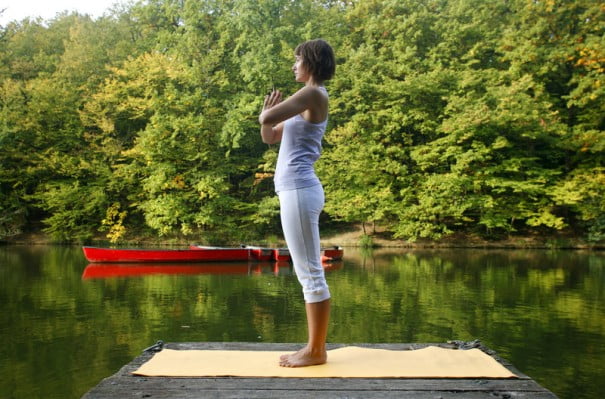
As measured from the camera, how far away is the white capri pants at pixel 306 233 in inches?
111

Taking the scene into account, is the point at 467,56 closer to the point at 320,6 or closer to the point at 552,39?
the point at 552,39

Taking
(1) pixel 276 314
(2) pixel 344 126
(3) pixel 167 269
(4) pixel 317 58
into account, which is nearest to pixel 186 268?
(3) pixel 167 269

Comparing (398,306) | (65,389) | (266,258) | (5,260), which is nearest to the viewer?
(65,389)

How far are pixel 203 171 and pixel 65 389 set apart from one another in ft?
62.8

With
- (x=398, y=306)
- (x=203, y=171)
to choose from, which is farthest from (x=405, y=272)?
(x=203, y=171)

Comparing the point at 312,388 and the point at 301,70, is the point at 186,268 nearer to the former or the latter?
the point at 301,70

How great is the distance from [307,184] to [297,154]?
174mm

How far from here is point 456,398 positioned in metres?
2.39

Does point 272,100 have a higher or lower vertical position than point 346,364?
higher

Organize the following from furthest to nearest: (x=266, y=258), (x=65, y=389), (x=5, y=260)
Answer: (x=266, y=258) → (x=5, y=260) → (x=65, y=389)

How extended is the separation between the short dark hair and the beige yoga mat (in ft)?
5.12

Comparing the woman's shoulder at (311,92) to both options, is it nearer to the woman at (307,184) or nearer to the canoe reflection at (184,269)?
the woman at (307,184)

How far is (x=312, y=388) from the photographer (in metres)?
2.47

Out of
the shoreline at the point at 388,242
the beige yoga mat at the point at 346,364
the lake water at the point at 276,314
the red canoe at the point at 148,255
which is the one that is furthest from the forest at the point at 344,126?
the beige yoga mat at the point at 346,364
